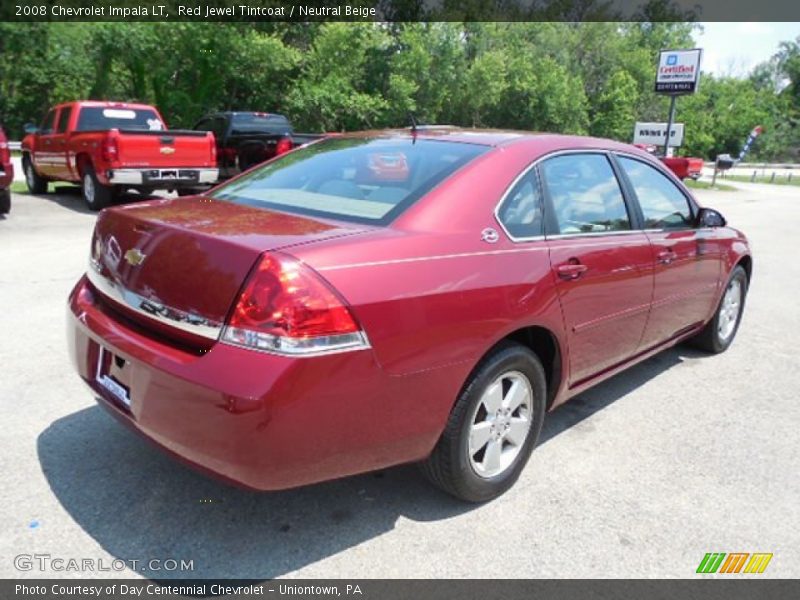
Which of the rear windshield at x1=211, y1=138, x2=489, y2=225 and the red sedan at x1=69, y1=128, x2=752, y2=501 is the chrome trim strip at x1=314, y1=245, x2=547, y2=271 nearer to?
the red sedan at x1=69, y1=128, x2=752, y2=501

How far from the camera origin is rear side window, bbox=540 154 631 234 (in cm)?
339

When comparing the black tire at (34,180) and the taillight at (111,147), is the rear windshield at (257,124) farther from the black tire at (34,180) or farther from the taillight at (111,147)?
the black tire at (34,180)

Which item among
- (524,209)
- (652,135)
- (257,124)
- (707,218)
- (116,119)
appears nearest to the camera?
(524,209)

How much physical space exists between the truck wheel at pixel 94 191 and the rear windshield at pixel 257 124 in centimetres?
329

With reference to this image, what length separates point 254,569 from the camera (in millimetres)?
2529

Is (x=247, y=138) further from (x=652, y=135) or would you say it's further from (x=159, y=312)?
(x=652, y=135)

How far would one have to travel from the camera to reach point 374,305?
241 centimetres

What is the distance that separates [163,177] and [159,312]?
379 inches

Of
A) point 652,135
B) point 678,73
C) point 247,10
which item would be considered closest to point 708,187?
point 652,135

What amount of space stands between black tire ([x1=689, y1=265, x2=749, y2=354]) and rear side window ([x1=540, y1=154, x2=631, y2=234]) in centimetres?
183

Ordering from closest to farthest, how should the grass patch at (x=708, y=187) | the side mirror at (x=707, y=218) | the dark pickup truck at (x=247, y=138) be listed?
1. the side mirror at (x=707, y=218)
2. the dark pickup truck at (x=247, y=138)
3. the grass patch at (x=708, y=187)

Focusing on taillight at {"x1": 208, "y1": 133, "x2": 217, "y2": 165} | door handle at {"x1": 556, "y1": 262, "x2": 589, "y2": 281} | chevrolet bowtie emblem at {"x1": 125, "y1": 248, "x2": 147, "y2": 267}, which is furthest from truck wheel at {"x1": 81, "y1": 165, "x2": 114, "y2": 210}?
door handle at {"x1": 556, "y1": 262, "x2": 589, "y2": 281}

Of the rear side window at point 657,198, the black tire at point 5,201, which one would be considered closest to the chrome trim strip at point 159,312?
the rear side window at point 657,198

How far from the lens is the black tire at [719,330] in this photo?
5.20m
